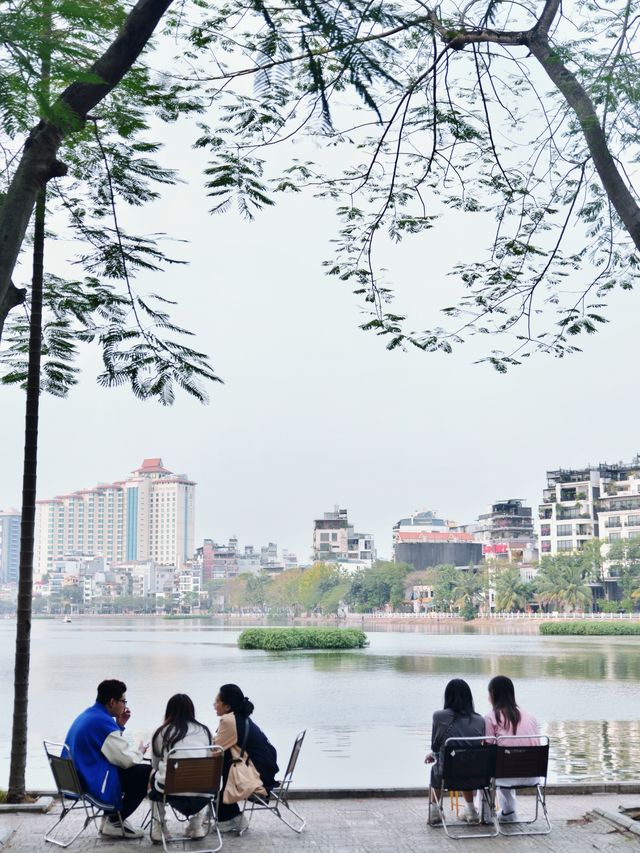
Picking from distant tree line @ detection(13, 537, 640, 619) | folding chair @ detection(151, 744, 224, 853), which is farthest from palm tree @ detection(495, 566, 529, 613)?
folding chair @ detection(151, 744, 224, 853)

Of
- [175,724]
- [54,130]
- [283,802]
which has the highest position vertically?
[54,130]

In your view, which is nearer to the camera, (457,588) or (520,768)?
(520,768)

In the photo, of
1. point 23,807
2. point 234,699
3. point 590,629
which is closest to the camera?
point 234,699

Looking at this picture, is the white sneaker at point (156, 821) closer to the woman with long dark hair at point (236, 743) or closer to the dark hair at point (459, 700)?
the woman with long dark hair at point (236, 743)

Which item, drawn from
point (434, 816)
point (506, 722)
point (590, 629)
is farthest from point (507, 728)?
point (590, 629)

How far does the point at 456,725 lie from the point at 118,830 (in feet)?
7.40

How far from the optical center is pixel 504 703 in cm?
689

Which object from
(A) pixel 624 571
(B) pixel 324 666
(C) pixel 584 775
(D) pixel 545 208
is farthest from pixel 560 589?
(D) pixel 545 208

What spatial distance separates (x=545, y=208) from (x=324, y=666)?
30.3 metres

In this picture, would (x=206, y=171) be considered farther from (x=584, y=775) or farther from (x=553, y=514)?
(x=553, y=514)

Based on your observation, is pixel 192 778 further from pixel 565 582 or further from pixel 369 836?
pixel 565 582

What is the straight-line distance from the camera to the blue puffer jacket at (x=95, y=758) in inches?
248

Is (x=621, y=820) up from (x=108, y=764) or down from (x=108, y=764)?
down

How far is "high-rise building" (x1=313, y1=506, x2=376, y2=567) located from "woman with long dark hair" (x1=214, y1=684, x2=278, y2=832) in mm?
168596
